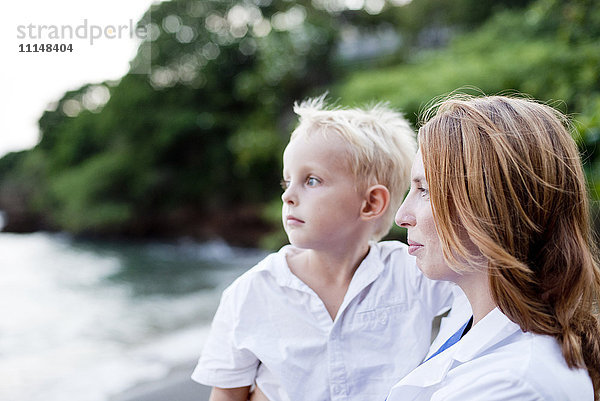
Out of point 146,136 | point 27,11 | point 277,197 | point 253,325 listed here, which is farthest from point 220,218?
point 253,325

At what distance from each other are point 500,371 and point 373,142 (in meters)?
0.68

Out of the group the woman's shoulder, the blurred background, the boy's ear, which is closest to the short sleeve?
the boy's ear

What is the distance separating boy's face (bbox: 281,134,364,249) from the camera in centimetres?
127

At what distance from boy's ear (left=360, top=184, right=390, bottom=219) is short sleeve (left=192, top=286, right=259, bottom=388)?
1.22 ft

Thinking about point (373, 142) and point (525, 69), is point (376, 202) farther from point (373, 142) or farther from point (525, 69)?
point (525, 69)

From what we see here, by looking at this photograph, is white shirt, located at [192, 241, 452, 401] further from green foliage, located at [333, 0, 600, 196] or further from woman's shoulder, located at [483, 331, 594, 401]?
green foliage, located at [333, 0, 600, 196]

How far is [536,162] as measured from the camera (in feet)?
2.87

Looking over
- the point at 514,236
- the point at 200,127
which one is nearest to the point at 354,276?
the point at 514,236

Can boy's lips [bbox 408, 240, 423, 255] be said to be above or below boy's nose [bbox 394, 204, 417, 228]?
below

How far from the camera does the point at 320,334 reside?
125cm

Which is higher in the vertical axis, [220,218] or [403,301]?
[220,218]

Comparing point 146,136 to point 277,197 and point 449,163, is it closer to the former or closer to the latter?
point 277,197

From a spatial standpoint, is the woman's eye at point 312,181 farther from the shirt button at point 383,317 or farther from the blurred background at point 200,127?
the blurred background at point 200,127

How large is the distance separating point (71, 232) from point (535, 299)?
1410 centimetres
